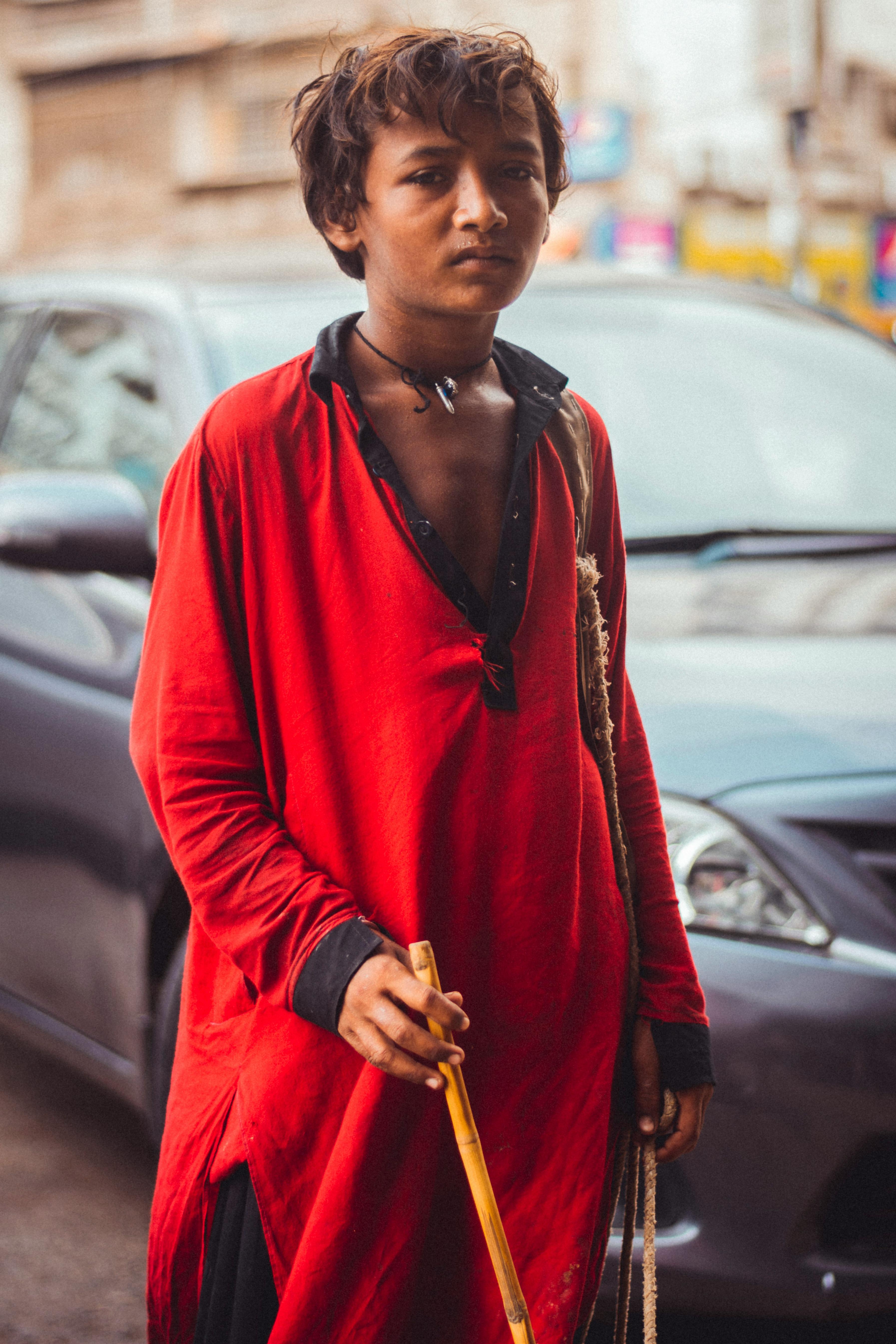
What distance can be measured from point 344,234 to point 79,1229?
6.76 feet

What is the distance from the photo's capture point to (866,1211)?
6.49 feet

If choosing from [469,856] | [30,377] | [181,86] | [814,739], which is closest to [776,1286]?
[814,739]

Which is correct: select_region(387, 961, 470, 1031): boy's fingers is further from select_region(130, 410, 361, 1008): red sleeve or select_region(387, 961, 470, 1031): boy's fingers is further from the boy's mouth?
the boy's mouth

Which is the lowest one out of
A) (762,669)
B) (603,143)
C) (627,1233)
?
(627,1233)

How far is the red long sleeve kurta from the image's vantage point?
1.25 meters

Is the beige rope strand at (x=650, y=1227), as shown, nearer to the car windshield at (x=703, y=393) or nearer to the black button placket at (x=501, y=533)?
the black button placket at (x=501, y=533)

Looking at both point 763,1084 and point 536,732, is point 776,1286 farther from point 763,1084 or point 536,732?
point 536,732

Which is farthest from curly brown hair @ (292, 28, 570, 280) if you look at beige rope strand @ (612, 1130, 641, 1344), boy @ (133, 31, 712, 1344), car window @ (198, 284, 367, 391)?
car window @ (198, 284, 367, 391)

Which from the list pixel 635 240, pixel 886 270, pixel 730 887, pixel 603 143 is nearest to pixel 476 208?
pixel 730 887

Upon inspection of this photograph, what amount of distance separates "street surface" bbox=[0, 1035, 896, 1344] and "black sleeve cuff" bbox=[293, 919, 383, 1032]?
1149 millimetres

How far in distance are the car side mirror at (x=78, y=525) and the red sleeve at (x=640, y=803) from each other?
115 cm

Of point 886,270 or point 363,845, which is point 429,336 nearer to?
point 363,845

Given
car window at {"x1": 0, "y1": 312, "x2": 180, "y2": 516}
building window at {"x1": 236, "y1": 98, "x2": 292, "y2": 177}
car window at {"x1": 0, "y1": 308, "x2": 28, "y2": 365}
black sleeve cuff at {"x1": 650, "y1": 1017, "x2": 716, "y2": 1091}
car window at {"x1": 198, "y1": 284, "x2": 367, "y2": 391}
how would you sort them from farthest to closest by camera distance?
building window at {"x1": 236, "y1": 98, "x2": 292, "y2": 177}, car window at {"x1": 0, "y1": 308, "x2": 28, "y2": 365}, car window at {"x1": 0, "y1": 312, "x2": 180, "y2": 516}, car window at {"x1": 198, "y1": 284, "x2": 367, "y2": 391}, black sleeve cuff at {"x1": 650, "y1": 1017, "x2": 716, "y2": 1091}

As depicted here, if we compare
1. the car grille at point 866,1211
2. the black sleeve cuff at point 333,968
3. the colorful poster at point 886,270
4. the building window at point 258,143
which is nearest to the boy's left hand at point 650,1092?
the black sleeve cuff at point 333,968
